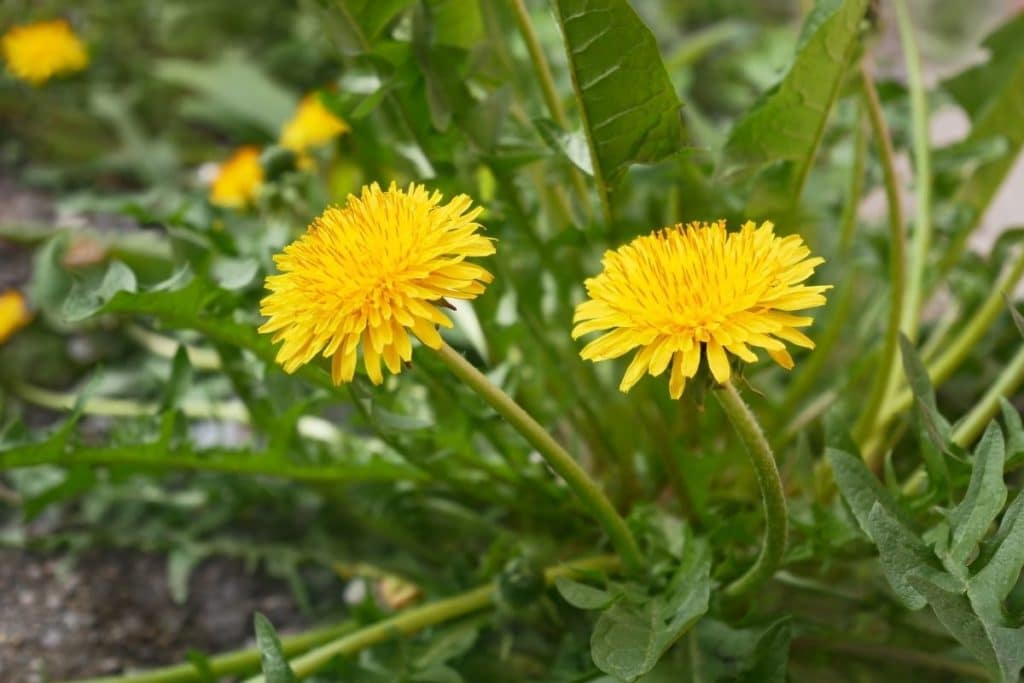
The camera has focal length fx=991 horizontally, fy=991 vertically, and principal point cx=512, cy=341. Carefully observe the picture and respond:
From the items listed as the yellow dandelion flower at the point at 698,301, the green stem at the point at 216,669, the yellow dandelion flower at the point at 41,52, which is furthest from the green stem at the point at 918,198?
the yellow dandelion flower at the point at 41,52

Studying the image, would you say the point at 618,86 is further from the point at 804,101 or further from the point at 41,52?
the point at 41,52

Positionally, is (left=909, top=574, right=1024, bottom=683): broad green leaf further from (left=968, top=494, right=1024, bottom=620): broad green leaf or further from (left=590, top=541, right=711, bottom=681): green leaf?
(left=590, top=541, right=711, bottom=681): green leaf

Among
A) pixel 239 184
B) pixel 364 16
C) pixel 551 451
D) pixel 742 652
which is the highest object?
pixel 364 16

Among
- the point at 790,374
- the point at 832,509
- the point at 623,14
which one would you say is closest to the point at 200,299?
the point at 623,14

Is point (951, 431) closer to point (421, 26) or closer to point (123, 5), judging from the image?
point (421, 26)

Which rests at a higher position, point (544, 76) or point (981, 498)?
point (544, 76)

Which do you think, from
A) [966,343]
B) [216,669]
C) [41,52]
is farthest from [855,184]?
[41,52]
